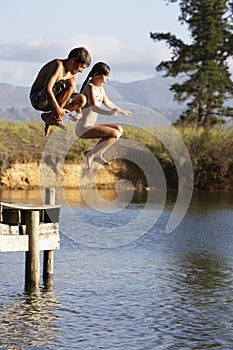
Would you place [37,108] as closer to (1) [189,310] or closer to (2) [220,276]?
(1) [189,310]

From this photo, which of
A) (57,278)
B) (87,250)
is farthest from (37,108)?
(87,250)

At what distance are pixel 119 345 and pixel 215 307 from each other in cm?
303

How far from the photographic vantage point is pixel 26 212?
14.9 m

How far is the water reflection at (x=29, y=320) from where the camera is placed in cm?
1199

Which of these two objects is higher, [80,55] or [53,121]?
[80,55]

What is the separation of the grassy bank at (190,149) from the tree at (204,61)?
3118 mm

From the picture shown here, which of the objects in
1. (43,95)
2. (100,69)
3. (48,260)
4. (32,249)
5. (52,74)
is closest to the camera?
(52,74)

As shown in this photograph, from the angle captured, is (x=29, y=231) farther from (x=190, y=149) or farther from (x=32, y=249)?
(x=190, y=149)

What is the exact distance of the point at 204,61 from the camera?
4656cm

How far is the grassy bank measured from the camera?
1597 inches

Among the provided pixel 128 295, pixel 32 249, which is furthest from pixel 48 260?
pixel 128 295

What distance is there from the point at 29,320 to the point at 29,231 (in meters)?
2.11

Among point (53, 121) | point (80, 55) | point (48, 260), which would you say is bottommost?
point (48, 260)

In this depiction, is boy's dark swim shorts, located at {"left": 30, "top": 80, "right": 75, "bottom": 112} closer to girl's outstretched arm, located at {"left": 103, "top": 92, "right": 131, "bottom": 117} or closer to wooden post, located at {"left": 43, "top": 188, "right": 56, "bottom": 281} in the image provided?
girl's outstretched arm, located at {"left": 103, "top": 92, "right": 131, "bottom": 117}
